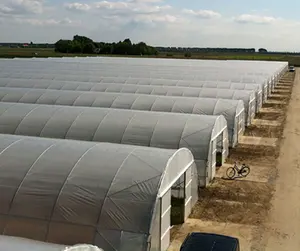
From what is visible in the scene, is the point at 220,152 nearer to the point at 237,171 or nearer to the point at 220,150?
the point at 220,150

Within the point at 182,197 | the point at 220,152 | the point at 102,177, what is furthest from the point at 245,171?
the point at 102,177

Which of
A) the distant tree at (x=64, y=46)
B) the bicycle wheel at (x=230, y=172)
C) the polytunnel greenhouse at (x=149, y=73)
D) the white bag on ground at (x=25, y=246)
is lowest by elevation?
the bicycle wheel at (x=230, y=172)

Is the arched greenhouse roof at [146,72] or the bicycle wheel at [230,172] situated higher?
the arched greenhouse roof at [146,72]

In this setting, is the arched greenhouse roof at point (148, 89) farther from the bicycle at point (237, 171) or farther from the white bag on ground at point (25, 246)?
the white bag on ground at point (25, 246)

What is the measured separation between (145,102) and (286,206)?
13.2 metres

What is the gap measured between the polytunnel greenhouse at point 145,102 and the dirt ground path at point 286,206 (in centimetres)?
407

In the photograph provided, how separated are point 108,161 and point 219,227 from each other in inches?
232

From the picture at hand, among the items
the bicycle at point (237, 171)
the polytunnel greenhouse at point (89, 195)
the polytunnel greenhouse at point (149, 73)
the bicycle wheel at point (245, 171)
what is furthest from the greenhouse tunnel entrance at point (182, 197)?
the polytunnel greenhouse at point (149, 73)

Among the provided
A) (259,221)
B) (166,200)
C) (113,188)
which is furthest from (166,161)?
(259,221)

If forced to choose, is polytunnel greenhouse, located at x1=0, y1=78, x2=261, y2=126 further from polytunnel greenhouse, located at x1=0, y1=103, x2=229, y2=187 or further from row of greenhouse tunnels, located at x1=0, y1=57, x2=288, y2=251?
row of greenhouse tunnels, located at x1=0, y1=57, x2=288, y2=251

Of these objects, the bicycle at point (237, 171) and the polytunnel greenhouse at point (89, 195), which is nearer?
the polytunnel greenhouse at point (89, 195)

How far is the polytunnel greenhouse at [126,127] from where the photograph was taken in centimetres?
2103

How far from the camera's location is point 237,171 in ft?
77.8

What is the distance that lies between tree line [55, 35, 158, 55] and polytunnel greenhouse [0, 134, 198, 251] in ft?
449
